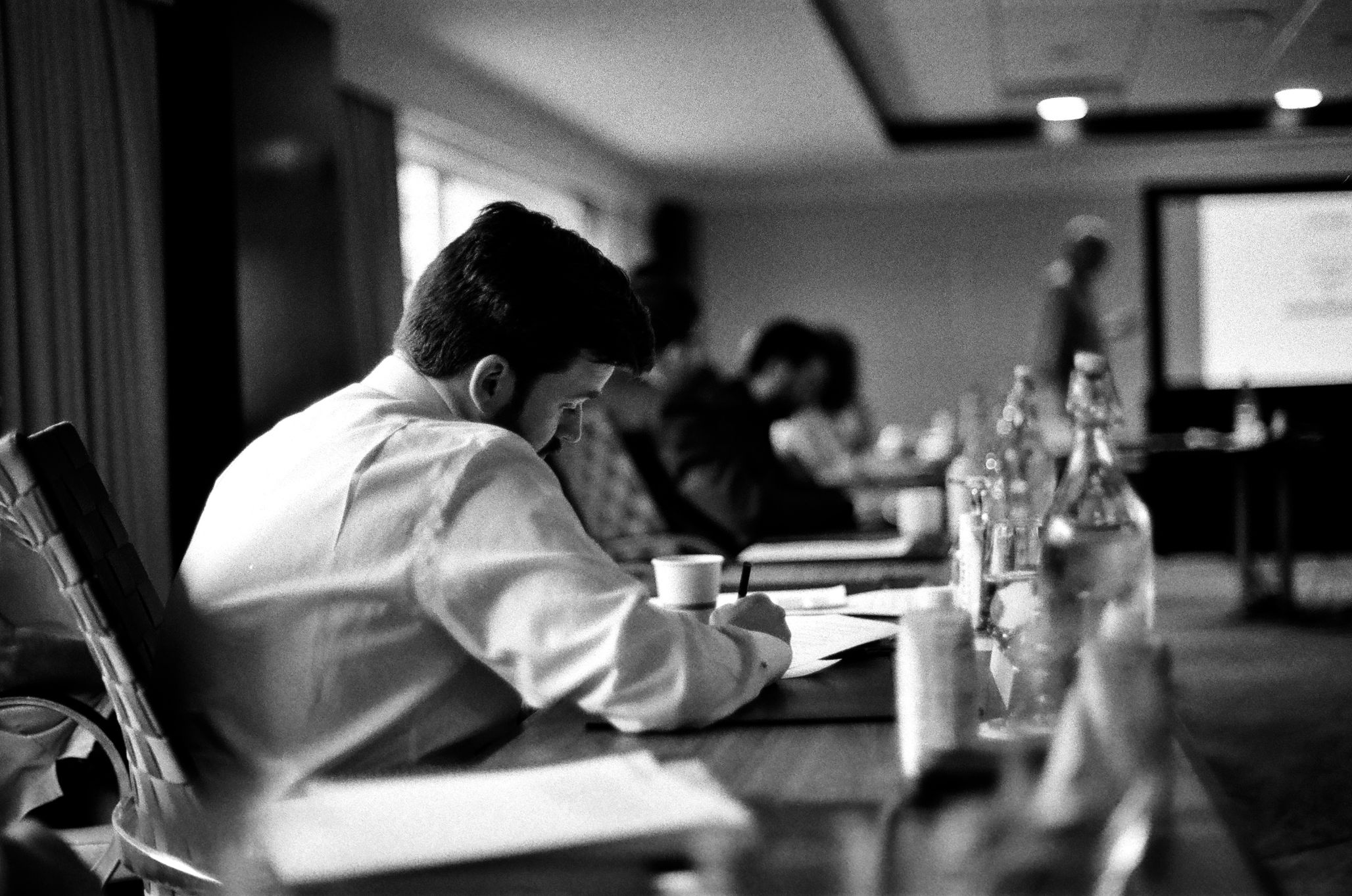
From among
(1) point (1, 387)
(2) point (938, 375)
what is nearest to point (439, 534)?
(1) point (1, 387)

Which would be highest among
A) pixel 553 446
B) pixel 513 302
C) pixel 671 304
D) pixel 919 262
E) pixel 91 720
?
pixel 919 262

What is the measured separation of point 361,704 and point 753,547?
1.43 meters

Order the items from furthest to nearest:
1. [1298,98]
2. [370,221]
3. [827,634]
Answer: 1. [1298,98]
2. [370,221]
3. [827,634]

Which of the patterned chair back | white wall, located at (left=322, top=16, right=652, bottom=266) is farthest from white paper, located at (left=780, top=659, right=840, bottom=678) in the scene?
white wall, located at (left=322, top=16, right=652, bottom=266)

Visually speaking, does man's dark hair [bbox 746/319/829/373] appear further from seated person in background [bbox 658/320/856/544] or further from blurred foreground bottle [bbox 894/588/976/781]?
blurred foreground bottle [bbox 894/588/976/781]

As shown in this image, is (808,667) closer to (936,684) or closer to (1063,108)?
(936,684)

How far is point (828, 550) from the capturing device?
2.42 metres

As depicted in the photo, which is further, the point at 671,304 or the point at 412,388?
the point at 671,304

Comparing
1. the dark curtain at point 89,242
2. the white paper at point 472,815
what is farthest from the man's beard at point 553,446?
the dark curtain at point 89,242

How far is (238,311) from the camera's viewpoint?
165 inches

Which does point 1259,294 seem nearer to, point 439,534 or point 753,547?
point 753,547

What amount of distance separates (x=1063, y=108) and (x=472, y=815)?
7.70 m

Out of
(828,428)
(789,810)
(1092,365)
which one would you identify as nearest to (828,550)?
(1092,365)

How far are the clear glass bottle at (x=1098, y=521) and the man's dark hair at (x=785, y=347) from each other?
367 centimetres
